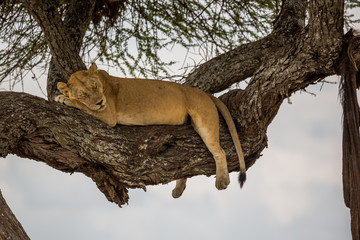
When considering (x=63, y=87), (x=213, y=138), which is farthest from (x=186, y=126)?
(x=63, y=87)

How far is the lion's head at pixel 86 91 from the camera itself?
410 cm

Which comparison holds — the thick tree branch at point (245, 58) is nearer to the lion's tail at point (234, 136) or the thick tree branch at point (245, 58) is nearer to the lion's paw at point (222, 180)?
the lion's tail at point (234, 136)

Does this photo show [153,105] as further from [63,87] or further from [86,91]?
[63,87]

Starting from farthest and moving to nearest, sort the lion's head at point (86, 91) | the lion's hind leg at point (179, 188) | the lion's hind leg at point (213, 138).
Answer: the lion's hind leg at point (179, 188), the lion's hind leg at point (213, 138), the lion's head at point (86, 91)

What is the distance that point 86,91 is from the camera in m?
4.12

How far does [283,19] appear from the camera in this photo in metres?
5.78

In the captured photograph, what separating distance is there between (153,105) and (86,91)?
2.04 ft

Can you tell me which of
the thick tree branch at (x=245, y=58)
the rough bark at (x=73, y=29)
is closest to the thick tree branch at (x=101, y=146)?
the thick tree branch at (x=245, y=58)

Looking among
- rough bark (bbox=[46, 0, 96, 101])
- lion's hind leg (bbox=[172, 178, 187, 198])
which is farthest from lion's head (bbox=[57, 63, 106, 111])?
lion's hind leg (bbox=[172, 178, 187, 198])

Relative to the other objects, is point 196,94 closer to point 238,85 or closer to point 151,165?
point 151,165

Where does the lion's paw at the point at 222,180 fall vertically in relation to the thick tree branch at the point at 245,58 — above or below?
below

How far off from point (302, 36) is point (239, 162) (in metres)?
1.22

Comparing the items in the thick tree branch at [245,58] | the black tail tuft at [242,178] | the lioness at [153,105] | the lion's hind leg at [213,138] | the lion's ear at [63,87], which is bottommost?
the black tail tuft at [242,178]

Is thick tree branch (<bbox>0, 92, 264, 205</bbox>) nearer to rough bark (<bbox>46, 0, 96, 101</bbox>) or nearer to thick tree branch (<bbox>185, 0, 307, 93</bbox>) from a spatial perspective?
thick tree branch (<bbox>185, 0, 307, 93</bbox>)
